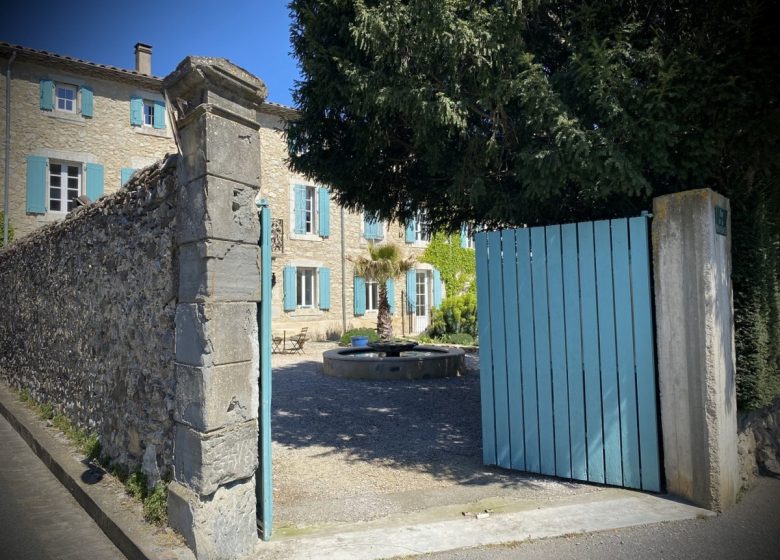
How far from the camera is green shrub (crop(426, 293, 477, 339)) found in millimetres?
17453

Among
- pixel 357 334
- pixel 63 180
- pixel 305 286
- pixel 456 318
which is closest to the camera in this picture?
pixel 63 180

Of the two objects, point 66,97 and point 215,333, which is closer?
point 215,333

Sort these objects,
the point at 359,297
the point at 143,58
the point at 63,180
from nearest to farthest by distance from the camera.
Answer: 1. the point at 63,180
2. the point at 143,58
3. the point at 359,297

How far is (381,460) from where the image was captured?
5.07 meters

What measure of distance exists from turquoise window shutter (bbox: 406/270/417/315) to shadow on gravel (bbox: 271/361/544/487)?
9888 millimetres

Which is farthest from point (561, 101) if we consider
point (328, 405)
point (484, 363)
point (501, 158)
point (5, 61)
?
point (5, 61)

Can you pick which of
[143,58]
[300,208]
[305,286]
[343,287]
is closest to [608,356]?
[305,286]

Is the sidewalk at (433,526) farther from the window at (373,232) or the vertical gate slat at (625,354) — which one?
the window at (373,232)

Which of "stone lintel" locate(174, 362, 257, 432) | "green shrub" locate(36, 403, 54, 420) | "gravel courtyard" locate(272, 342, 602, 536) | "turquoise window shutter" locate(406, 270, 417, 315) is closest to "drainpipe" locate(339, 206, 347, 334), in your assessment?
"turquoise window shutter" locate(406, 270, 417, 315)

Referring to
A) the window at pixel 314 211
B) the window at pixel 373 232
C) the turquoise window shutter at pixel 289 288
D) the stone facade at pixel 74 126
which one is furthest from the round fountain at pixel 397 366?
the window at pixel 373 232

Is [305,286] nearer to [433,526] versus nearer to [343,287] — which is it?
[343,287]

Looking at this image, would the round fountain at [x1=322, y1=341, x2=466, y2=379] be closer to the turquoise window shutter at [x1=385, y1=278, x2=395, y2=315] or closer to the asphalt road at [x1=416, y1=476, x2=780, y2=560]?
the asphalt road at [x1=416, y1=476, x2=780, y2=560]

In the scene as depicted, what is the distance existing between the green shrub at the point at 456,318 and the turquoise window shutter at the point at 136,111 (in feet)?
35.3

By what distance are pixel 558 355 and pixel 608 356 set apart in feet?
1.24
